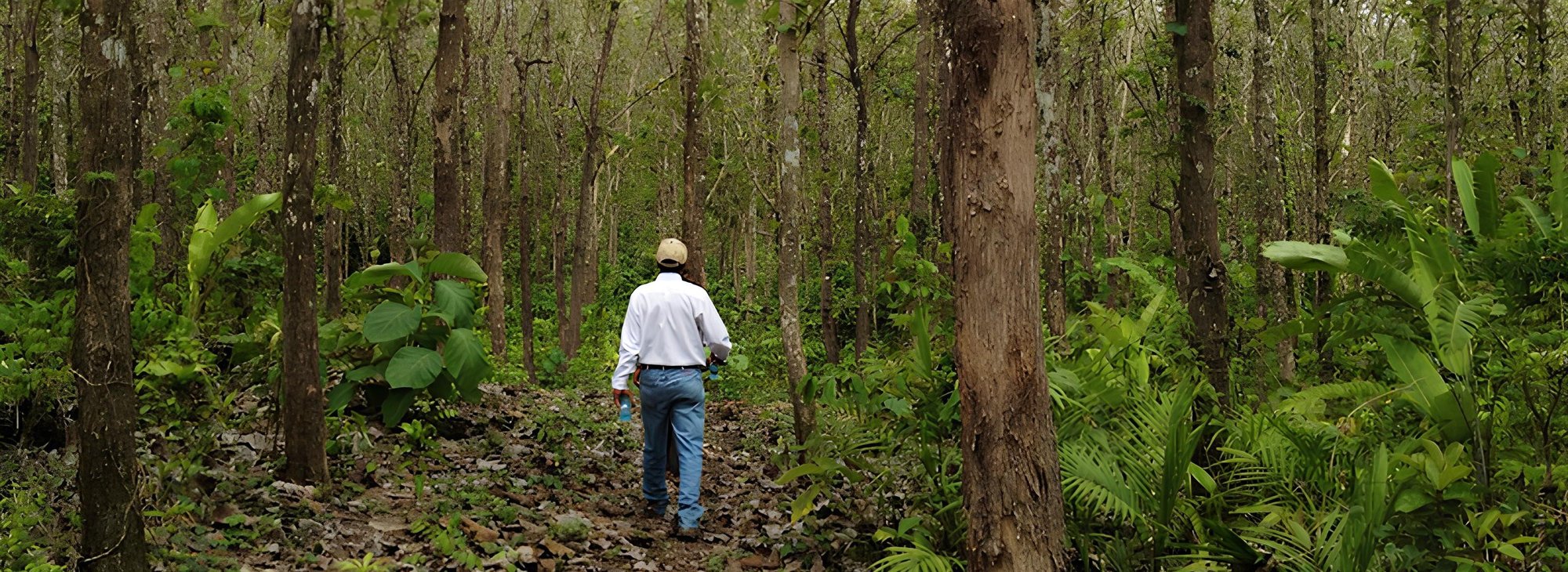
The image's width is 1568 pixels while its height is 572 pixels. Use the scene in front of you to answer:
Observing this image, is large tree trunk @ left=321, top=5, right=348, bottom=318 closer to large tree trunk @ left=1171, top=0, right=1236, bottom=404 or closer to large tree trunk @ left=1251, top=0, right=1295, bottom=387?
large tree trunk @ left=1171, top=0, right=1236, bottom=404

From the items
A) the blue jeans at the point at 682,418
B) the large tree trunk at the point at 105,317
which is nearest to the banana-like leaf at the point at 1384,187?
the blue jeans at the point at 682,418

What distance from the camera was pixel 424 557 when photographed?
5254mm

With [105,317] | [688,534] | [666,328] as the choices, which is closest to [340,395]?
[666,328]

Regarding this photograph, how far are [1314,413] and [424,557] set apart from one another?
4977mm

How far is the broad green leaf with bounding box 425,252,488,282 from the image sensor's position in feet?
25.1

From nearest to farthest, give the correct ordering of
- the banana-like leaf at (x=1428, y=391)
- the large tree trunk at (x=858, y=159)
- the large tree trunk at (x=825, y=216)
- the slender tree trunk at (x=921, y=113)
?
the banana-like leaf at (x=1428, y=391) → the large tree trunk at (x=858, y=159) → the large tree trunk at (x=825, y=216) → the slender tree trunk at (x=921, y=113)

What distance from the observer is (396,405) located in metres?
7.24

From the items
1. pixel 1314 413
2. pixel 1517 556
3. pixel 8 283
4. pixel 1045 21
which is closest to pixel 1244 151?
pixel 1045 21

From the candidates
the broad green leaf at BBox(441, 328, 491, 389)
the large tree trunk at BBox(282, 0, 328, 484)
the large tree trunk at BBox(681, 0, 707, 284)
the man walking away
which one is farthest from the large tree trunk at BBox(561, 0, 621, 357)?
the large tree trunk at BBox(282, 0, 328, 484)

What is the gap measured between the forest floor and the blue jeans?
11.4 inches

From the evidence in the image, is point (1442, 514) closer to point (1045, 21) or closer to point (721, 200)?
point (1045, 21)

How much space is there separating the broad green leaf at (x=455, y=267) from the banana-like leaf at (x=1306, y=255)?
5379 mm

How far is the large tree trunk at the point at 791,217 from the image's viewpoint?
29.2 ft

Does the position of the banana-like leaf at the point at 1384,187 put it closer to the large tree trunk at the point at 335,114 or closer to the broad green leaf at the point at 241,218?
the large tree trunk at the point at 335,114
